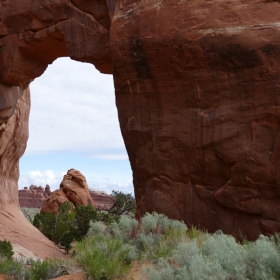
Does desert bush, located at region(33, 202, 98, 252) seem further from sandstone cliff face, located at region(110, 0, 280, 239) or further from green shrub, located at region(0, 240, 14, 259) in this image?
sandstone cliff face, located at region(110, 0, 280, 239)

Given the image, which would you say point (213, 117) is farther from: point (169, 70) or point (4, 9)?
point (4, 9)

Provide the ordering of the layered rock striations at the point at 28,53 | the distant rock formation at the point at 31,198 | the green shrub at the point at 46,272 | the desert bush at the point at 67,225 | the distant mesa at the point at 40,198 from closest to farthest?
the green shrub at the point at 46,272 → the layered rock striations at the point at 28,53 → the desert bush at the point at 67,225 → the distant mesa at the point at 40,198 → the distant rock formation at the point at 31,198

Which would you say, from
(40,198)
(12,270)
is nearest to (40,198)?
(40,198)

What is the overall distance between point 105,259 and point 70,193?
16.6 m

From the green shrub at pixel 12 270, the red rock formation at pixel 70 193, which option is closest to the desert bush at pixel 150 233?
the green shrub at pixel 12 270

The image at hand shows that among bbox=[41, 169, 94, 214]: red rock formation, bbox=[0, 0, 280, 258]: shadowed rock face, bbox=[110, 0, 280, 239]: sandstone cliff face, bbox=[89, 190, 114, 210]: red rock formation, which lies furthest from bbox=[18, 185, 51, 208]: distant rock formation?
bbox=[110, 0, 280, 239]: sandstone cliff face

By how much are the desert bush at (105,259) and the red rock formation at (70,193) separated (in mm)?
15004

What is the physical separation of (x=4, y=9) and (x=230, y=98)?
782cm

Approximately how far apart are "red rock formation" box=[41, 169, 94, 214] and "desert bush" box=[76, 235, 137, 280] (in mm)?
15004

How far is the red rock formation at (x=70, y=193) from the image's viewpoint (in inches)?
863

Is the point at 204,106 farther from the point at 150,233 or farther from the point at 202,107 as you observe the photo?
the point at 150,233

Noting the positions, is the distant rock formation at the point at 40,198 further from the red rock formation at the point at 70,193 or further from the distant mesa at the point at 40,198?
the red rock formation at the point at 70,193

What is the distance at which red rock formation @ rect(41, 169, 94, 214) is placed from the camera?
863 inches

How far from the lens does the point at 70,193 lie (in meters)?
22.5
